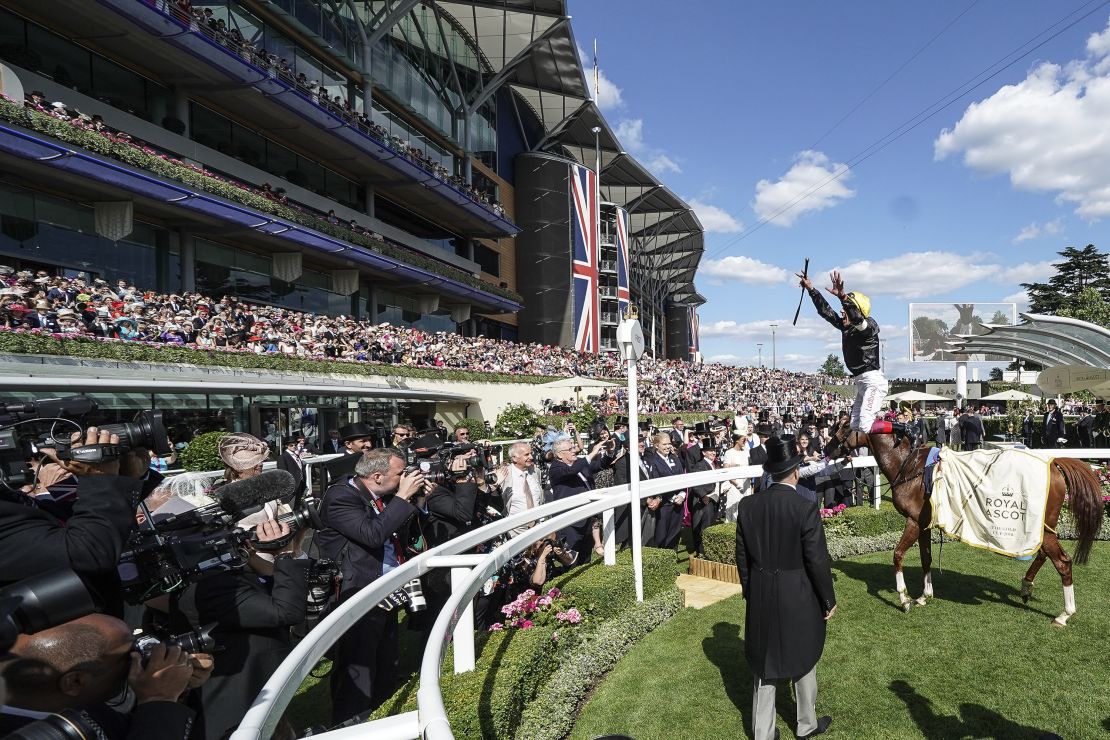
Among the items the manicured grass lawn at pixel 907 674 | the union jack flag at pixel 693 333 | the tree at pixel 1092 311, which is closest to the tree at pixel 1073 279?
the tree at pixel 1092 311

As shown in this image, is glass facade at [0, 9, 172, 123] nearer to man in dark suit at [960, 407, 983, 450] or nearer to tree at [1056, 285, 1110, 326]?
man in dark suit at [960, 407, 983, 450]

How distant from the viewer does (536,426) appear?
18.2m

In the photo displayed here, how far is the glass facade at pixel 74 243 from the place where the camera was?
547 inches

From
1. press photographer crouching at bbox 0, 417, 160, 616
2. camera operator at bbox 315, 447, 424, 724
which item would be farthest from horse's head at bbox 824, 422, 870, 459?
press photographer crouching at bbox 0, 417, 160, 616

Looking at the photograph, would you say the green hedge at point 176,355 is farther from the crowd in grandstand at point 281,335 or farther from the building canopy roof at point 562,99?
the building canopy roof at point 562,99

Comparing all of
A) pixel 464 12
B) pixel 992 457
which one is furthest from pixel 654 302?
pixel 992 457

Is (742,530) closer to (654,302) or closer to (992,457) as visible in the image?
(992,457)

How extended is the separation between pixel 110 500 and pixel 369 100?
27.1 meters

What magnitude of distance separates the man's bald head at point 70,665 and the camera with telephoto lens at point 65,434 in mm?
1169

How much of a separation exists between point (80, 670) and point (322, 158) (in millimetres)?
25883

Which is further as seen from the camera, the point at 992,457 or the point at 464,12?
the point at 464,12

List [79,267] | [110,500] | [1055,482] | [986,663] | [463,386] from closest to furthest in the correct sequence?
1. [110,500]
2. [986,663]
3. [1055,482]
4. [79,267]
5. [463,386]

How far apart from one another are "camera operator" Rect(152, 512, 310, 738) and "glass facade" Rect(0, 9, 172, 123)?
696 inches

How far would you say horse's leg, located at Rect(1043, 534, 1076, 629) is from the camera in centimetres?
486
